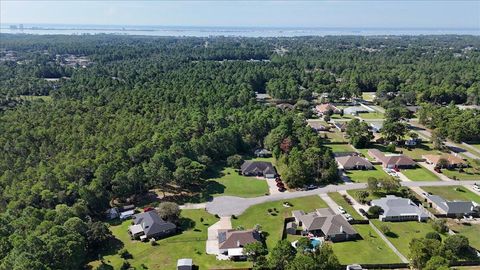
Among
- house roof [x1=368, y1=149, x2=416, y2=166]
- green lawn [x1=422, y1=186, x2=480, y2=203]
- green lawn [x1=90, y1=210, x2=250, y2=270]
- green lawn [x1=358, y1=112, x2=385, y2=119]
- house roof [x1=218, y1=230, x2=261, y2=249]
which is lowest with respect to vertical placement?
green lawn [x1=90, y1=210, x2=250, y2=270]

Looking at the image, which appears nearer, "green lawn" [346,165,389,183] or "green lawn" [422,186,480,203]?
"green lawn" [422,186,480,203]

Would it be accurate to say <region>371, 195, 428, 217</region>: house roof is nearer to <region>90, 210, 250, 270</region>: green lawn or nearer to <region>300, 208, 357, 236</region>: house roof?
<region>300, 208, 357, 236</region>: house roof

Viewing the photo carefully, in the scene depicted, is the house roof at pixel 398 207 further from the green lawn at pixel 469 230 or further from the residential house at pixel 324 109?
the residential house at pixel 324 109

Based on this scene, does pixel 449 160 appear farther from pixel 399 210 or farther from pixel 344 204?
pixel 344 204

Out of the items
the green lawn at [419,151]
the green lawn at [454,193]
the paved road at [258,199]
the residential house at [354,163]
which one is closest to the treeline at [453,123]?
the green lawn at [419,151]

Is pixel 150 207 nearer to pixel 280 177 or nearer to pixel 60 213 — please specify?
pixel 60 213

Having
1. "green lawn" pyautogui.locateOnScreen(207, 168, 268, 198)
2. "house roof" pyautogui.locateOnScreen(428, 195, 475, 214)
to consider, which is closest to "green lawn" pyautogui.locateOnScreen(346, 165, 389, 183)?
"house roof" pyautogui.locateOnScreen(428, 195, 475, 214)

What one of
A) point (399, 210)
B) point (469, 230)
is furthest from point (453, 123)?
point (399, 210)
